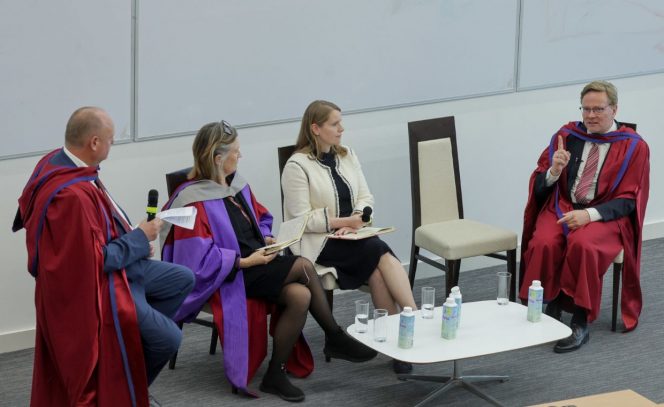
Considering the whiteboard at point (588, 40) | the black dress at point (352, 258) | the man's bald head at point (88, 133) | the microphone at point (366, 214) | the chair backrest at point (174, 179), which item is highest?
the whiteboard at point (588, 40)

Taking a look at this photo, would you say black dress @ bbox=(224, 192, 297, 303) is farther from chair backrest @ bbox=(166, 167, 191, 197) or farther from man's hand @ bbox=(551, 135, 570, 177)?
man's hand @ bbox=(551, 135, 570, 177)

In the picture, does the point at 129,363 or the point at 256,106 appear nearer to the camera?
the point at 129,363

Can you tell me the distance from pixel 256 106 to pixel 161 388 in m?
1.62

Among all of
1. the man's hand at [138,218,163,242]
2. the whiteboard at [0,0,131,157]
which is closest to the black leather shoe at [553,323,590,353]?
the man's hand at [138,218,163,242]

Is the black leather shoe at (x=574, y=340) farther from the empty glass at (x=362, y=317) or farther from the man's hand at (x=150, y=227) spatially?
the man's hand at (x=150, y=227)

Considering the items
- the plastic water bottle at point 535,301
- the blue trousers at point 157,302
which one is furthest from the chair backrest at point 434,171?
the blue trousers at point 157,302

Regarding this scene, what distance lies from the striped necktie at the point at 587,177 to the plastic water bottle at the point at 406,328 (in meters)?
1.67

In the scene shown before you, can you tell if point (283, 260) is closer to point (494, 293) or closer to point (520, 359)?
point (520, 359)

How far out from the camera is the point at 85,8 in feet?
17.7

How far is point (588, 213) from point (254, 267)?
1812 mm

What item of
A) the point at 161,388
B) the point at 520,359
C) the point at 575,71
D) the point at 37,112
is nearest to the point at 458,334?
the point at 520,359

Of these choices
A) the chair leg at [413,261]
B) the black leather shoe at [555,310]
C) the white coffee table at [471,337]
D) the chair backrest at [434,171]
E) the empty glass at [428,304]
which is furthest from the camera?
→ the chair leg at [413,261]

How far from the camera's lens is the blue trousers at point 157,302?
4.55 meters

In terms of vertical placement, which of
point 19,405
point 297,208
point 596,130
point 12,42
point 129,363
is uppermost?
point 12,42
